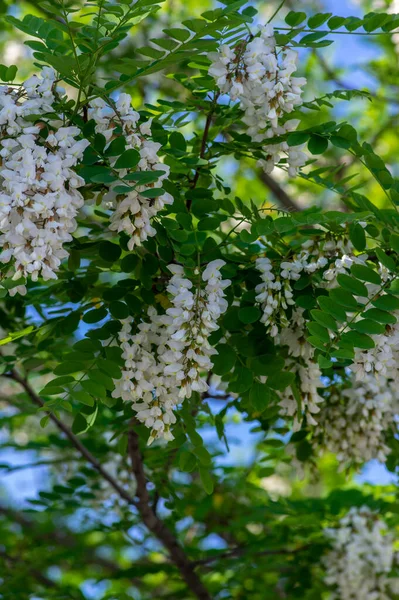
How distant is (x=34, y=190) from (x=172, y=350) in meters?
0.32

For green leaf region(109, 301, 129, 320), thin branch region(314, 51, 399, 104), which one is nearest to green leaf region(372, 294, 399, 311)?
green leaf region(109, 301, 129, 320)

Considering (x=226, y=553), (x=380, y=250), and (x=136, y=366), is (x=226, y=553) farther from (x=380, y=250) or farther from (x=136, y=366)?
(x=380, y=250)

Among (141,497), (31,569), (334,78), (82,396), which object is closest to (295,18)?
(82,396)

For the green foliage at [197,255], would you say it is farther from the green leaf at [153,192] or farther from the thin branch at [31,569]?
the thin branch at [31,569]

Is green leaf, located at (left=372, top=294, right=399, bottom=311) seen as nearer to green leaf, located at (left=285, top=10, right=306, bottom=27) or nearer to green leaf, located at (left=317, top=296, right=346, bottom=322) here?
green leaf, located at (left=317, top=296, right=346, bottom=322)

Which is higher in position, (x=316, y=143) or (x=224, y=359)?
(x=316, y=143)

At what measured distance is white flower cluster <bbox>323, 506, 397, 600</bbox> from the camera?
2.24 metres

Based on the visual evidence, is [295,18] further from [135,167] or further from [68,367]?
[68,367]

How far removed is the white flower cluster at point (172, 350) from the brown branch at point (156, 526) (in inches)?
17.8

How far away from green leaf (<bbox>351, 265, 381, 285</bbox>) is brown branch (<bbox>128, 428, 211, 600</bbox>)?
0.72m

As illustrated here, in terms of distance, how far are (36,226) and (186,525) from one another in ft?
6.63

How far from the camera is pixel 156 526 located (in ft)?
6.56

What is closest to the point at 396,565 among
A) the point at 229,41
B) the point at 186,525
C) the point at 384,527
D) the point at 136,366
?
the point at 384,527

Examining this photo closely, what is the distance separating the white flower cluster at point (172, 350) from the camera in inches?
47.8
